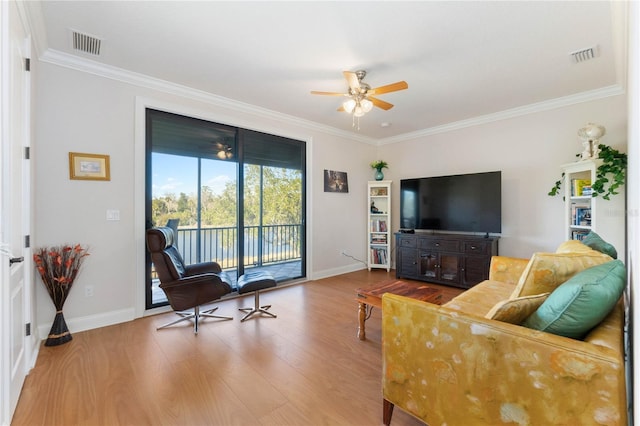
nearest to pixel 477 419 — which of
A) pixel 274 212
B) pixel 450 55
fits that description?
pixel 450 55

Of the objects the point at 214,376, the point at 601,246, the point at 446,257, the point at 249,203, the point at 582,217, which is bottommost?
the point at 214,376

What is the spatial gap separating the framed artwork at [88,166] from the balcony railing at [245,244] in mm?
1156

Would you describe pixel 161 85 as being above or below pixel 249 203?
above

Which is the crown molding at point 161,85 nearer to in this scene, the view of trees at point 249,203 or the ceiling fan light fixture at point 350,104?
the view of trees at point 249,203

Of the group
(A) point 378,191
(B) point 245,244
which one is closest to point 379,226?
(A) point 378,191

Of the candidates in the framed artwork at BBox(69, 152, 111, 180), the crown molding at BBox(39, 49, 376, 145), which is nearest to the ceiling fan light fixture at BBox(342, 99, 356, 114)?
the crown molding at BBox(39, 49, 376, 145)

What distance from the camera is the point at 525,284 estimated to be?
1392 mm

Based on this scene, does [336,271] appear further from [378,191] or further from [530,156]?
[530,156]

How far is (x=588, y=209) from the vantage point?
3162 millimetres

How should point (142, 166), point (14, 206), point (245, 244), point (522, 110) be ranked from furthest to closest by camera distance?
1. point (245, 244)
2. point (522, 110)
3. point (142, 166)
4. point (14, 206)

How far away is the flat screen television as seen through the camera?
394cm

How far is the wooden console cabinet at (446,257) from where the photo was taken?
3873 millimetres

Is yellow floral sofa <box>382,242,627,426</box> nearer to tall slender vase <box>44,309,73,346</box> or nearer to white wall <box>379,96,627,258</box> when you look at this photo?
tall slender vase <box>44,309,73,346</box>

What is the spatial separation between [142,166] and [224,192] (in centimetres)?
104
